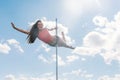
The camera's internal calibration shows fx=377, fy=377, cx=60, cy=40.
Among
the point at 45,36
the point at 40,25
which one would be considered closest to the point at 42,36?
the point at 45,36

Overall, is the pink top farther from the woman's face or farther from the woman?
the woman's face

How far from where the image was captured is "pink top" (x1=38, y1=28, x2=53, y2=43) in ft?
171

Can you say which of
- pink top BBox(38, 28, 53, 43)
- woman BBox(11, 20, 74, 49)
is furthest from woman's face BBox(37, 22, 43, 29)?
pink top BBox(38, 28, 53, 43)

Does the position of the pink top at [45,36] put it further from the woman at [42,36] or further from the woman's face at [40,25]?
the woman's face at [40,25]

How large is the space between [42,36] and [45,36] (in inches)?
21.7

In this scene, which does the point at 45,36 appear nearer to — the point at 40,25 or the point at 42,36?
the point at 42,36

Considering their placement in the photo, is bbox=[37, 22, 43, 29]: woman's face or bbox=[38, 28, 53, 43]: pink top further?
bbox=[38, 28, 53, 43]: pink top

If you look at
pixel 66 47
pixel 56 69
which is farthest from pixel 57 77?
pixel 66 47

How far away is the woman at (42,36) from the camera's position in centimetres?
5078

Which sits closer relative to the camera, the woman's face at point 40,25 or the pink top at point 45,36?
the woman's face at point 40,25

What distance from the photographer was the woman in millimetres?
50781

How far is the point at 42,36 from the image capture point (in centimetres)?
5241

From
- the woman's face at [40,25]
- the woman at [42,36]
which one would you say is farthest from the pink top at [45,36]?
the woman's face at [40,25]

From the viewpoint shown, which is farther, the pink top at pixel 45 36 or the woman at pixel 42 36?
the pink top at pixel 45 36
